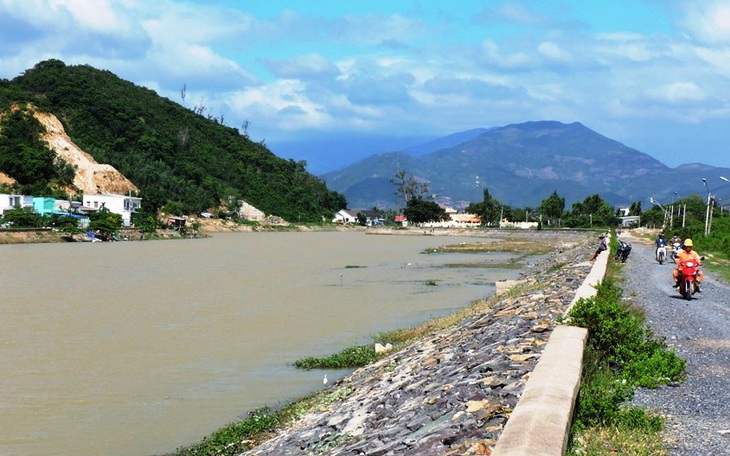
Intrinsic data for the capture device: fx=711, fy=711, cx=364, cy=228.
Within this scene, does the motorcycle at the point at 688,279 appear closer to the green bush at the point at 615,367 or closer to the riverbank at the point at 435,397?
the riverbank at the point at 435,397

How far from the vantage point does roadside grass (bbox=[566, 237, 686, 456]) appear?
6469mm

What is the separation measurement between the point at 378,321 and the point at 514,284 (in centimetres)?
738

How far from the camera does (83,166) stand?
13038 cm

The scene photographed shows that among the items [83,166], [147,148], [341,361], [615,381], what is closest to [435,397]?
[615,381]

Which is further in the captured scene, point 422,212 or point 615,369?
point 422,212

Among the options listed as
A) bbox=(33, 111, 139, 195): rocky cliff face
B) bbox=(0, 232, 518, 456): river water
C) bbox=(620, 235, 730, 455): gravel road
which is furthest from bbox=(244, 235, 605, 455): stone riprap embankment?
bbox=(33, 111, 139, 195): rocky cliff face

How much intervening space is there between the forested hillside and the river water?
8933cm

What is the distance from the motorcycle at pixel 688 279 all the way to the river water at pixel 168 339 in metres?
8.99

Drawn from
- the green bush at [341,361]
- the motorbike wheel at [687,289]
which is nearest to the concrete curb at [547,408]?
the green bush at [341,361]

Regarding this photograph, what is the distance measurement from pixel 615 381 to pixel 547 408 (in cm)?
301

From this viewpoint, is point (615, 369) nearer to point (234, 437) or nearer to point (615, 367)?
point (615, 367)

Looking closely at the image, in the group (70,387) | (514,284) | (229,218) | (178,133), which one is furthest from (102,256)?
(178,133)

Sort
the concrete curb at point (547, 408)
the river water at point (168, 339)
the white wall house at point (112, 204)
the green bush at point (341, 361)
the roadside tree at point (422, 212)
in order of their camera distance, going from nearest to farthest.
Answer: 1. the concrete curb at point (547, 408)
2. the river water at point (168, 339)
3. the green bush at point (341, 361)
4. the white wall house at point (112, 204)
5. the roadside tree at point (422, 212)

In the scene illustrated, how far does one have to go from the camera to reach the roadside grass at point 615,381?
6.47 metres
